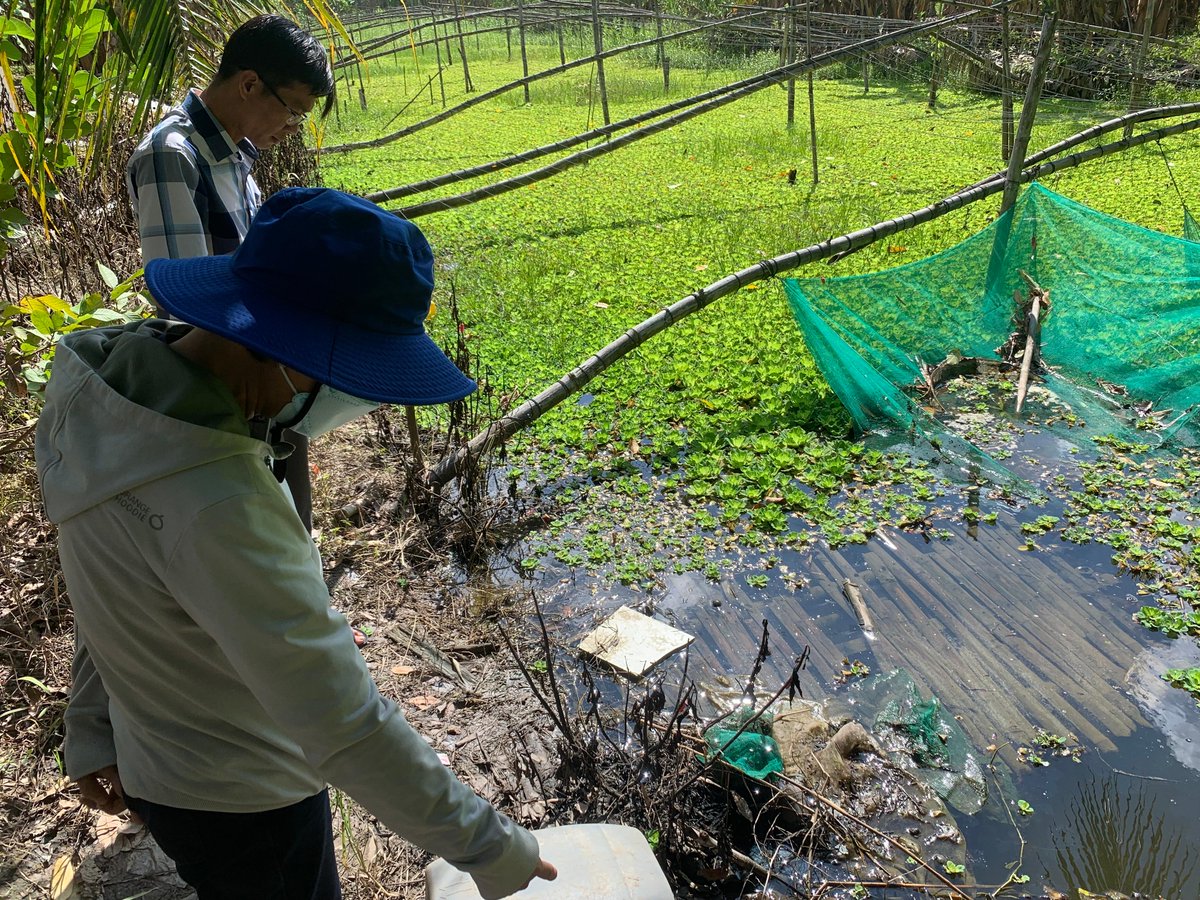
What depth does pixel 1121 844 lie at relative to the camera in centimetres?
228

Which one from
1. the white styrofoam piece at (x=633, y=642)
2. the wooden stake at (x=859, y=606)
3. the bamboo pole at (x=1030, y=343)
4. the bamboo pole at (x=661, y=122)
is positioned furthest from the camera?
the bamboo pole at (x=661, y=122)

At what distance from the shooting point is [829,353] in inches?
163

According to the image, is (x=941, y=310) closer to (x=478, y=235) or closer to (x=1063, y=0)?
(x=478, y=235)

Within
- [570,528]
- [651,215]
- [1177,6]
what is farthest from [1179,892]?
[1177,6]

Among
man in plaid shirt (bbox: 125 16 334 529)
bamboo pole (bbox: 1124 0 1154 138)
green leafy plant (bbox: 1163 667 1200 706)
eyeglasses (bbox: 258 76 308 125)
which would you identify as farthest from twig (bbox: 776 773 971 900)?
bamboo pole (bbox: 1124 0 1154 138)

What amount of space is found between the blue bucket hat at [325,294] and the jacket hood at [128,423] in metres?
0.07

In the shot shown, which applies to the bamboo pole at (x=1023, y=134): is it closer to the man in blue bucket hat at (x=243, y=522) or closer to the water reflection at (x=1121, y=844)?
the water reflection at (x=1121, y=844)

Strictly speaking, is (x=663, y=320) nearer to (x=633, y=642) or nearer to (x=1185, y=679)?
(x=633, y=642)

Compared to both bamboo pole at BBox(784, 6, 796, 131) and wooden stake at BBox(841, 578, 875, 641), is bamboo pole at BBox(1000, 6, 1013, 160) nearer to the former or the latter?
bamboo pole at BBox(784, 6, 796, 131)

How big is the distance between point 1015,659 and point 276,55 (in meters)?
2.80

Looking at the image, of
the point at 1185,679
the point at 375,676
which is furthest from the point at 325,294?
the point at 1185,679

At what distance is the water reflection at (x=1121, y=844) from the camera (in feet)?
7.23

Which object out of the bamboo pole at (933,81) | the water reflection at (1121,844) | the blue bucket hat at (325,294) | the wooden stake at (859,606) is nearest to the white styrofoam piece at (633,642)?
the wooden stake at (859,606)

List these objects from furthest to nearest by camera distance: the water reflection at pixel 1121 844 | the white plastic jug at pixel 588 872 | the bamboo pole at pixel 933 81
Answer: the bamboo pole at pixel 933 81
the water reflection at pixel 1121 844
the white plastic jug at pixel 588 872
